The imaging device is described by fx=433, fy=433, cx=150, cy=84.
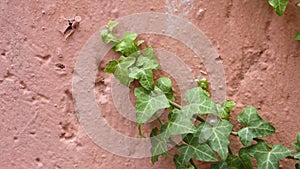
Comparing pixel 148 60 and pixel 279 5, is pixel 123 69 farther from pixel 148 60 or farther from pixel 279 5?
pixel 279 5

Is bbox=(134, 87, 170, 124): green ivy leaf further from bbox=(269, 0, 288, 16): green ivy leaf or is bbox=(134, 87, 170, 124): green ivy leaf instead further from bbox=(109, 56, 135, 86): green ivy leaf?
bbox=(269, 0, 288, 16): green ivy leaf

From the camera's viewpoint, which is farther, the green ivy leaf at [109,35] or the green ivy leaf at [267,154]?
the green ivy leaf at [109,35]

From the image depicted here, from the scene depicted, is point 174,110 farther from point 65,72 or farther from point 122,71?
point 65,72

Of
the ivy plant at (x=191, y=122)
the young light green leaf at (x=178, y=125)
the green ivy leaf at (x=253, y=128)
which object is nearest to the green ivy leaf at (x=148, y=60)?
the ivy plant at (x=191, y=122)

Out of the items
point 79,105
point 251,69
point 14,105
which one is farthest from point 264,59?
point 14,105

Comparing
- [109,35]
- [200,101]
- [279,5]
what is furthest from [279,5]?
[109,35]

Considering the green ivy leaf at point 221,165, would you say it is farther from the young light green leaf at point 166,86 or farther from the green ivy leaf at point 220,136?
the young light green leaf at point 166,86
